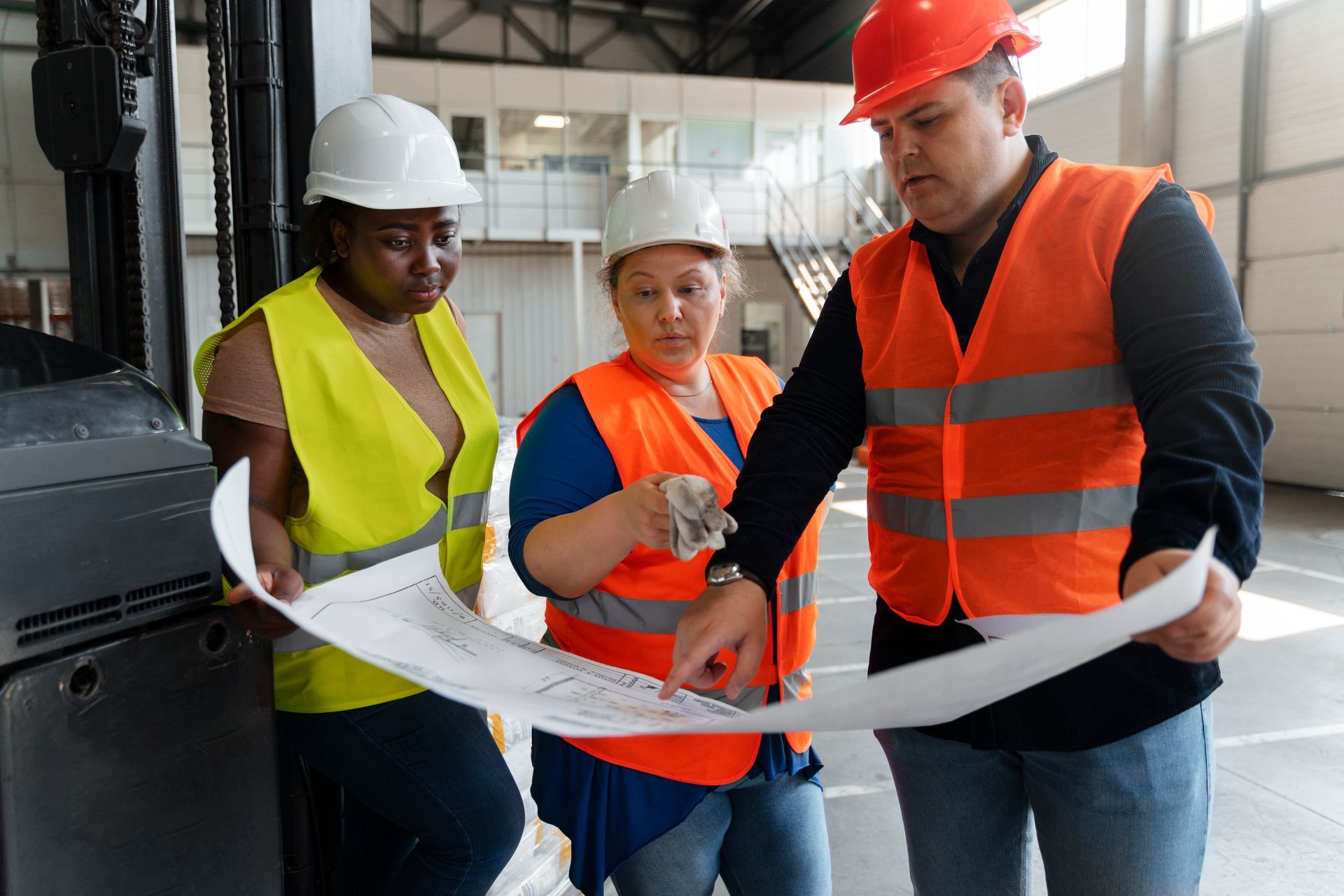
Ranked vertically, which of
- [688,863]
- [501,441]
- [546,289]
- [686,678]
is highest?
[546,289]

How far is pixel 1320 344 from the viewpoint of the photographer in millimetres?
11336

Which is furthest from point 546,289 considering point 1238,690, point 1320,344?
point 1238,690

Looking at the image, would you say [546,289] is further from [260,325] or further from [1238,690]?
[260,325]

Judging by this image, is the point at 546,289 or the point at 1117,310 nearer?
the point at 1117,310

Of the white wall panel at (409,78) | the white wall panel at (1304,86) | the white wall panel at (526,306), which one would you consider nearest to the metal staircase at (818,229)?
the white wall panel at (526,306)

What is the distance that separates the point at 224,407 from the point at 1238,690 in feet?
18.1

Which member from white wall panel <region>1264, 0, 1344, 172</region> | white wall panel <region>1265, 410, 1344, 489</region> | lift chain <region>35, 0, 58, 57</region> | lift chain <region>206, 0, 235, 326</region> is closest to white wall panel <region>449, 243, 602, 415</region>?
white wall panel <region>1264, 0, 1344, 172</region>

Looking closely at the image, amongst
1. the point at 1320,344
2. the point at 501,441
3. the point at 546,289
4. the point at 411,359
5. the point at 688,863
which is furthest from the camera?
the point at 546,289

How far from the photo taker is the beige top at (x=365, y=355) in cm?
173

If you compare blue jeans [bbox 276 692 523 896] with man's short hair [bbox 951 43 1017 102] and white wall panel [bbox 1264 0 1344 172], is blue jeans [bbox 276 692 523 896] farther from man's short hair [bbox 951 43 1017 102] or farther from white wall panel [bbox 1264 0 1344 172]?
white wall panel [bbox 1264 0 1344 172]

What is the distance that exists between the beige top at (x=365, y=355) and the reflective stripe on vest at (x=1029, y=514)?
3.32 feet

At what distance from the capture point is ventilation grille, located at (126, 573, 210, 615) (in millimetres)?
1189

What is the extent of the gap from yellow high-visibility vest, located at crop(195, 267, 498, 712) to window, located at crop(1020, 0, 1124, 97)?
14.2 m

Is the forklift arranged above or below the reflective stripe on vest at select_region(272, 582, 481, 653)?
above
